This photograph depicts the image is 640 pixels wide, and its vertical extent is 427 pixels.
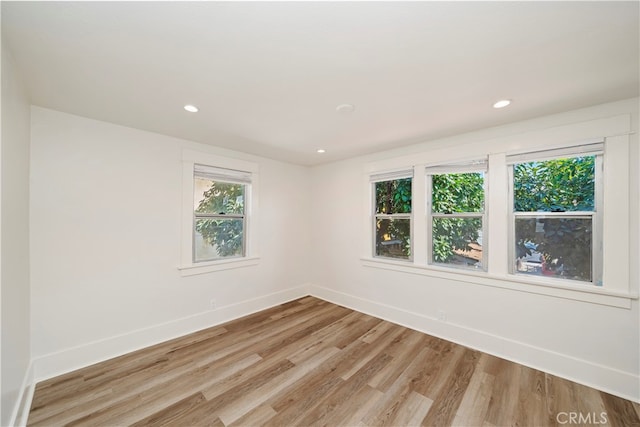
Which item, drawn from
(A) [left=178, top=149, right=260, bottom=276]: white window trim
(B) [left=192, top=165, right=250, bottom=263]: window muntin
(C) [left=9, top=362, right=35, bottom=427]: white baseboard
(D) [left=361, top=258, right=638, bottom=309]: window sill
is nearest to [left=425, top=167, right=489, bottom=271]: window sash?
(D) [left=361, top=258, right=638, bottom=309]: window sill

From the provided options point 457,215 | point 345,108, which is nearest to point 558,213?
point 457,215

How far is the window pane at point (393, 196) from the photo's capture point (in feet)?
11.2

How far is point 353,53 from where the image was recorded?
1.45 m

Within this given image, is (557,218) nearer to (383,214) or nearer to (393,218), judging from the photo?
(393,218)

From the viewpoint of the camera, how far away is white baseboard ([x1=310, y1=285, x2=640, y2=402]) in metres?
1.99

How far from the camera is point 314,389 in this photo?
2062 mm

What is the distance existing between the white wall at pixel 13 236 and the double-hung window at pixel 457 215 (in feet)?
12.1

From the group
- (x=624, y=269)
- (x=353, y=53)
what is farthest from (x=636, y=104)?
(x=353, y=53)

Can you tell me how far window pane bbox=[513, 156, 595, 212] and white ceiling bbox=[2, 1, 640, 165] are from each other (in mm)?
524

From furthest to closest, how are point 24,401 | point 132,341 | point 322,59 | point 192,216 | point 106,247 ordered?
point 192,216 → point 132,341 → point 106,247 → point 24,401 → point 322,59

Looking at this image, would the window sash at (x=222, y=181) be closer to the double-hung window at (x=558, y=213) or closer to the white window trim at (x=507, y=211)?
the white window trim at (x=507, y=211)

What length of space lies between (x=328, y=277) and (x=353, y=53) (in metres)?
3.50

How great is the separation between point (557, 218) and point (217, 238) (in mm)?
3939

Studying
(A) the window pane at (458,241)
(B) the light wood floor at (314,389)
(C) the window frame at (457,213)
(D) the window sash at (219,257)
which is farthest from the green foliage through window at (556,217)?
(D) the window sash at (219,257)
